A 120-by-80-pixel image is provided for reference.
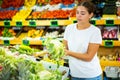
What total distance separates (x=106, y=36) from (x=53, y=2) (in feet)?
4.27

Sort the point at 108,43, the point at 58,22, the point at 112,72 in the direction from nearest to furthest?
the point at 112,72 < the point at 108,43 < the point at 58,22

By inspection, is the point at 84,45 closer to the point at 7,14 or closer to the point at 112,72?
the point at 112,72

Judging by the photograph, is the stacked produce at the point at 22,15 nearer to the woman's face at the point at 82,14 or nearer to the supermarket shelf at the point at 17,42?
the supermarket shelf at the point at 17,42

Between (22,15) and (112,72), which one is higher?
(22,15)

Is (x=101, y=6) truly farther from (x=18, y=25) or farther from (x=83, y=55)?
(x=83, y=55)

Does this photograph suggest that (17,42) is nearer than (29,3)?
Yes

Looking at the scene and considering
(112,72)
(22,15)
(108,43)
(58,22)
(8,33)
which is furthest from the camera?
(8,33)

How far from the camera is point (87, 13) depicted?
3.48 m

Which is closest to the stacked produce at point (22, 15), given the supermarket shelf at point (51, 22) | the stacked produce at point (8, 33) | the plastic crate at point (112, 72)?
the supermarket shelf at point (51, 22)

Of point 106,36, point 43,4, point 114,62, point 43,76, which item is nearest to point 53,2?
point 43,4

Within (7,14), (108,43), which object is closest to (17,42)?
(7,14)

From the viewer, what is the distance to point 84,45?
349cm

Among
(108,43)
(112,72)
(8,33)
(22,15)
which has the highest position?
(22,15)

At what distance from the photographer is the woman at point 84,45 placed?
11.4 feet
